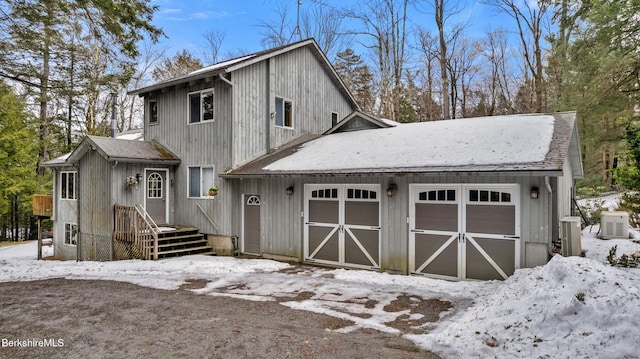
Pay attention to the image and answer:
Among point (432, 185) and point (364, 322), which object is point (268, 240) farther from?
point (364, 322)

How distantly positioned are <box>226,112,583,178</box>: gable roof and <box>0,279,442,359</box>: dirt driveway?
10.2 feet

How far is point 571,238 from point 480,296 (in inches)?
84.3

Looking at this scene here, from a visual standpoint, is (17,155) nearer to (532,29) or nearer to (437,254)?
(437,254)

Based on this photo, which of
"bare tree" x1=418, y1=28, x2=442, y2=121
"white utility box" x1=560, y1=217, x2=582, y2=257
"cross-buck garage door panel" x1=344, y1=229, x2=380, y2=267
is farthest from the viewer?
"bare tree" x1=418, y1=28, x2=442, y2=121

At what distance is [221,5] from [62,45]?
18.6m

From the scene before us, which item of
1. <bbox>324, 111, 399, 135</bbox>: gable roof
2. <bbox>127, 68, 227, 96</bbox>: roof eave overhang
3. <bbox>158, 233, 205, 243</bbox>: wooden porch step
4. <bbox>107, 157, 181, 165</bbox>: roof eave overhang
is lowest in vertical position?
<bbox>158, 233, 205, 243</bbox>: wooden porch step

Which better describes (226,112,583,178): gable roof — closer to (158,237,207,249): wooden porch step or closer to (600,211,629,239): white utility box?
(600,211,629,239): white utility box

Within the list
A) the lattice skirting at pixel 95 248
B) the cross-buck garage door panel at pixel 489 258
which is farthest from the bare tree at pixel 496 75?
the lattice skirting at pixel 95 248

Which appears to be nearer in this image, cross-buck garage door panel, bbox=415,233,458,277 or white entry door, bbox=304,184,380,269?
cross-buck garage door panel, bbox=415,233,458,277

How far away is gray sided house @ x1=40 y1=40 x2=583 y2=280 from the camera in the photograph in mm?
7637

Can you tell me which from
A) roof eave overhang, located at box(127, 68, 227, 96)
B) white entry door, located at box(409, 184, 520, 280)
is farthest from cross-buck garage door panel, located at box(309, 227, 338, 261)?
roof eave overhang, located at box(127, 68, 227, 96)

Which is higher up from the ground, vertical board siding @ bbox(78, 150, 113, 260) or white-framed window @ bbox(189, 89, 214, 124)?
white-framed window @ bbox(189, 89, 214, 124)

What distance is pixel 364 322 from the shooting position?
5.51 meters

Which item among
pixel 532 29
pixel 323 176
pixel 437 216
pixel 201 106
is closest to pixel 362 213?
pixel 323 176
